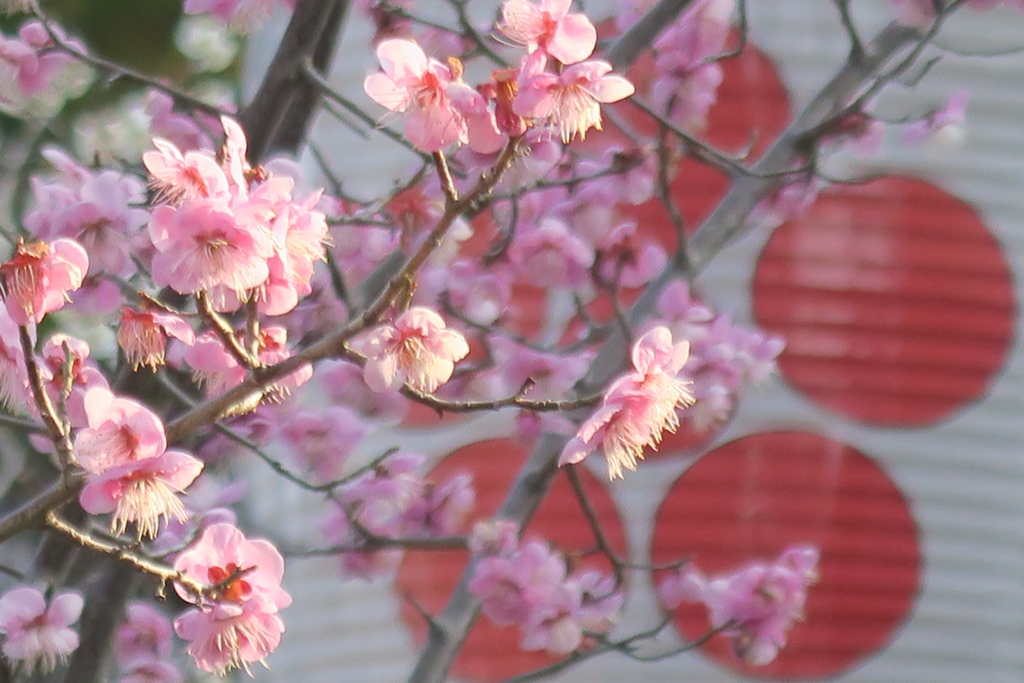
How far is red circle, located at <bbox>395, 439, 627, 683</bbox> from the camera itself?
1.61 meters

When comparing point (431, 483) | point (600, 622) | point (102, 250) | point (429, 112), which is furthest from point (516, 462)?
point (429, 112)

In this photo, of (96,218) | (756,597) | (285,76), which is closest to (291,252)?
(96,218)

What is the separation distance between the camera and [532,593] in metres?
1.37

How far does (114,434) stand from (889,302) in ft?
3.74

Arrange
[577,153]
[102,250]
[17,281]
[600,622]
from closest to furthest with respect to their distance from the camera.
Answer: [17,281], [102,250], [600,622], [577,153]

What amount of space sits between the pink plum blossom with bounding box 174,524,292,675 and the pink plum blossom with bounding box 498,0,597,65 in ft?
1.13

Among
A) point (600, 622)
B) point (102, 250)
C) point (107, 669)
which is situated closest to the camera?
point (102, 250)

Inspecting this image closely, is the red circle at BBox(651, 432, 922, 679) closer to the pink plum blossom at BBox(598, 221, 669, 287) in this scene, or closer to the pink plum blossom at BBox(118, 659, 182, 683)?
the pink plum blossom at BBox(598, 221, 669, 287)

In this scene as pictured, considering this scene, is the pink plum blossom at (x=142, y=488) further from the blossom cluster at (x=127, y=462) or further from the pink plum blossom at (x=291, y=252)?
the pink plum blossom at (x=291, y=252)

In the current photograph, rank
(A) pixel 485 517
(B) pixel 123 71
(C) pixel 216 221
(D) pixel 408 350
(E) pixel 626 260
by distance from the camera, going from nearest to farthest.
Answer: (C) pixel 216 221, (D) pixel 408 350, (B) pixel 123 71, (E) pixel 626 260, (A) pixel 485 517

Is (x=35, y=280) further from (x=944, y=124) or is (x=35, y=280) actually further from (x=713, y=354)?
(x=944, y=124)

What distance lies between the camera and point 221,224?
2.30ft

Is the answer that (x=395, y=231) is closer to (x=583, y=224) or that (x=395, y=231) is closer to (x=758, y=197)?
(x=583, y=224)

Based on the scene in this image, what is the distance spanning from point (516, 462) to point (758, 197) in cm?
44
